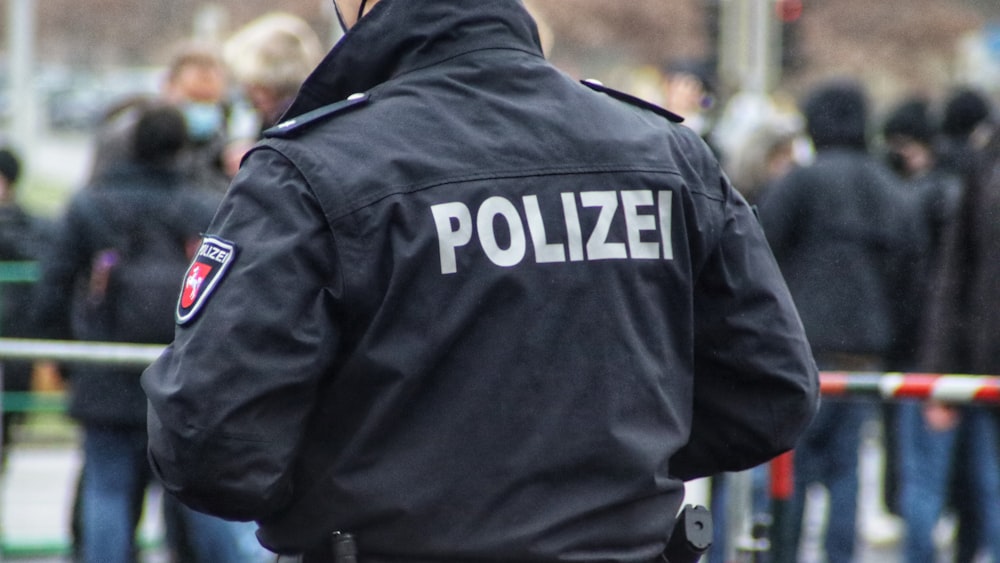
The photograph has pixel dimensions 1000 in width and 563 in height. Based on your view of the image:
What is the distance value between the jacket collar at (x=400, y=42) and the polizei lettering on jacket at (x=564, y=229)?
27 centimetres

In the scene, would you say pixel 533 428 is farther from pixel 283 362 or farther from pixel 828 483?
pixel 828 483

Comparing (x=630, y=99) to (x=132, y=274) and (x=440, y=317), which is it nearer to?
(x=440, y=317)

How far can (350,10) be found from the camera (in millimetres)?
2521

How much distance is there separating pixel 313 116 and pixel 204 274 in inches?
11.6

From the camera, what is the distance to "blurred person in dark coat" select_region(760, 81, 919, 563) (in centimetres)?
597

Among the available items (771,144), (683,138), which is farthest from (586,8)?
(683,138)

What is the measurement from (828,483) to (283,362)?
4186 millimetres

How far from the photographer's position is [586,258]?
7.77 feet

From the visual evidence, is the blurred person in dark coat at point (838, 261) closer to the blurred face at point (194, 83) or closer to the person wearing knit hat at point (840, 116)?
the person wearing knit hat at point (840, 116)

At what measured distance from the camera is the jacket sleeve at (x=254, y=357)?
2.18 metres

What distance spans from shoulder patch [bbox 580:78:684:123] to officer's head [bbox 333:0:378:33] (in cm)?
40

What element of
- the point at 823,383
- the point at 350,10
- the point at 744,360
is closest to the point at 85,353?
the point at 823,383

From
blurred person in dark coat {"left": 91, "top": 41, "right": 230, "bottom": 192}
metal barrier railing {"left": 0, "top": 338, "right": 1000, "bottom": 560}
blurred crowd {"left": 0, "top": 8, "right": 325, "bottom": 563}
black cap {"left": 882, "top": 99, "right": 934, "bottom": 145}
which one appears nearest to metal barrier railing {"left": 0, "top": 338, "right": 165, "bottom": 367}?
metal barrier railing {"left": 0, "top": 338, "right": 1000, "bottom": 560}

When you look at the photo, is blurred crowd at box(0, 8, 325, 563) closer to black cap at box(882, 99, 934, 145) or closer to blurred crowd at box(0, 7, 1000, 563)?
blurred crowd at box(0, 7, 1000, 563)
